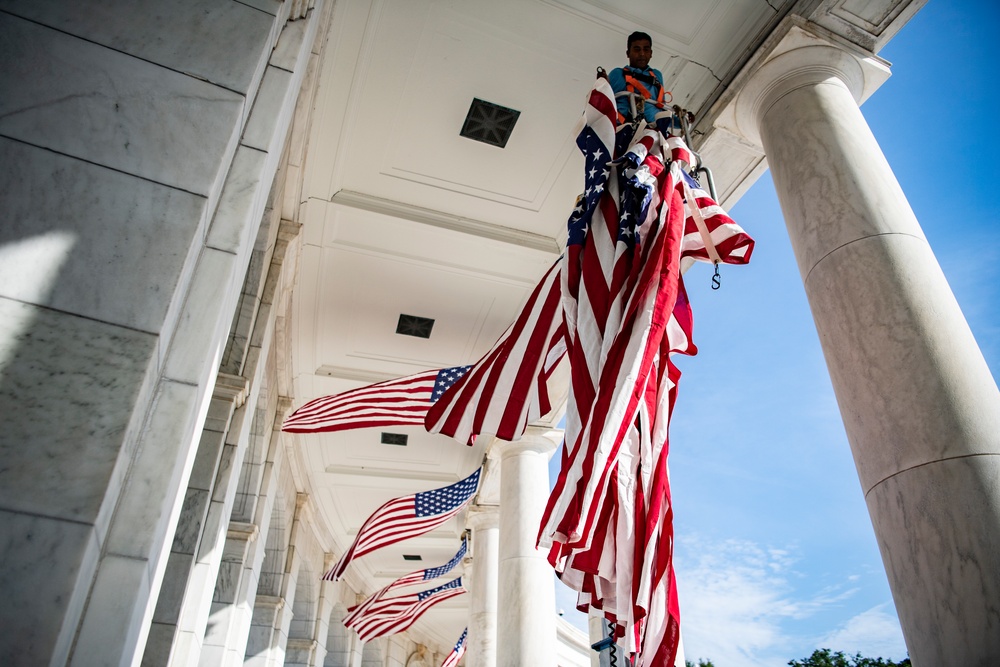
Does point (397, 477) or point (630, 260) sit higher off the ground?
point (397, 477)

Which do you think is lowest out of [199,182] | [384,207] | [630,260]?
[199,182]

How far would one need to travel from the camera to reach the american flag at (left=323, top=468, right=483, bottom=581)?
11109 mm

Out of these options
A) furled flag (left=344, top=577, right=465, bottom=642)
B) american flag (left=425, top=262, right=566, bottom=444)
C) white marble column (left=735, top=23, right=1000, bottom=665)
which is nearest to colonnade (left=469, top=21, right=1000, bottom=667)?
white marble column (left=735, top=23, right=1000, bottom=665)

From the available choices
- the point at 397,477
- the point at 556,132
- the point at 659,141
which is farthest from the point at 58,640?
the point at 397,477

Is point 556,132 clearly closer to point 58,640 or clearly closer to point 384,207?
point 384,207

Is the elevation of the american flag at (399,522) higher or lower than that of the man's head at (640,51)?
lower

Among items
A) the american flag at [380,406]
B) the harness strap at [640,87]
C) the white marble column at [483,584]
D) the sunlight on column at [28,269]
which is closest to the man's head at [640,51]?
the harness strap at [640,87]

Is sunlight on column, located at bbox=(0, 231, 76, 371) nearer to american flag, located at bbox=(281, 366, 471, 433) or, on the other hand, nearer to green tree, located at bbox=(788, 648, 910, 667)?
american flag, located at bbox=(281, 366, 471, 433)

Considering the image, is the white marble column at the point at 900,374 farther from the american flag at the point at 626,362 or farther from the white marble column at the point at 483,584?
the white marble column at the point at 483,584

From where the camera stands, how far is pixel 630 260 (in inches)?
184

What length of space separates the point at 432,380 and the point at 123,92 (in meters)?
6.00

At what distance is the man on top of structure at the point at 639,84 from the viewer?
5788mm

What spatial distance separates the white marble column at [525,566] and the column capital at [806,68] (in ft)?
22.8

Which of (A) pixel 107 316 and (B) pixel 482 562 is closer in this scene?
(A) pixel 107 316
